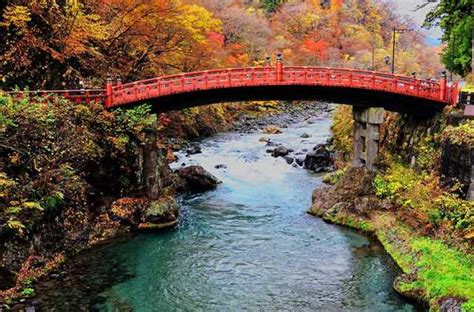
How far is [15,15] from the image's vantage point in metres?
28.4

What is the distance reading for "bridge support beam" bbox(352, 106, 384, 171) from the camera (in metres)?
31.0

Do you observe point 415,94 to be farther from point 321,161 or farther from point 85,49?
point 85,49

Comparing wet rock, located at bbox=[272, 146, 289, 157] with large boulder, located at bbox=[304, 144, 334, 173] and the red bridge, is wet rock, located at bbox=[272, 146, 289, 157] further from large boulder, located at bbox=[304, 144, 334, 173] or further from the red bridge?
the red bridge

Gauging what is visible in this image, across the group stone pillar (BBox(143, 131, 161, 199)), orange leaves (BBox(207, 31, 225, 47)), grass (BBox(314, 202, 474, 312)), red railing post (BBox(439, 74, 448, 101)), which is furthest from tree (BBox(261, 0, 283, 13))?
grass (BBox(314, 202, 474, 312))

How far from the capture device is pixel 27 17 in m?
28.7

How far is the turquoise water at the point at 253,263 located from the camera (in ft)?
64.2

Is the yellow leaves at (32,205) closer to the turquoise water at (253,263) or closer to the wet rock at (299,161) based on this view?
the turquoise water at (253,263)

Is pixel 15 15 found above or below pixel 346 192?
above

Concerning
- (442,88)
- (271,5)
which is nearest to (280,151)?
(442,88)

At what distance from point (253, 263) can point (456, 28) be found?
23.5 metres

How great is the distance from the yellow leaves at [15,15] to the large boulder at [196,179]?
13.8 metres

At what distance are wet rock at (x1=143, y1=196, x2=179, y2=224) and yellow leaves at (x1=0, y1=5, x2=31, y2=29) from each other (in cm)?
1210

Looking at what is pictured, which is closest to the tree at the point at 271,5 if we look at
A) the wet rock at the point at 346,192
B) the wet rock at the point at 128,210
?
the wet rock at the point at 346,192

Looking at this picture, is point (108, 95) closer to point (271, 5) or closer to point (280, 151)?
point (280, 151)
